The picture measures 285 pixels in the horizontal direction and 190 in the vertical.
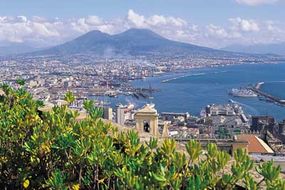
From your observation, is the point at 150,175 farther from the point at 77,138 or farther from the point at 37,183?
the point at 37,183

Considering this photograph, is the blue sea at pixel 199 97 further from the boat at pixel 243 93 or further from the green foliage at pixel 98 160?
the green foliage at pixel 98 160

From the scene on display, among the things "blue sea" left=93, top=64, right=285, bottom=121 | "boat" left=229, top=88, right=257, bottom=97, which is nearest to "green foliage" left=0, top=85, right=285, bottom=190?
"blue sea" left=93, top=64, right=285, bottom=121

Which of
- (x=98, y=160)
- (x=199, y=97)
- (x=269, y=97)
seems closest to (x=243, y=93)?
(x=269, y=97)

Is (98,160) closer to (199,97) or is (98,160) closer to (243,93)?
(199,97)

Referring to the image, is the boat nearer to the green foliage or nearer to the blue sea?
the blue sea

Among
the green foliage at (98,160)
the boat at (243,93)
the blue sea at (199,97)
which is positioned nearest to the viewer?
the green foliage at (98,160)

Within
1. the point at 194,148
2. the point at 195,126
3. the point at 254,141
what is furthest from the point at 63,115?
the point at 195,126

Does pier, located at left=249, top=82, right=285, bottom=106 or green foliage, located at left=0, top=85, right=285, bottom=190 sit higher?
green foliage, located at left=0, top=85, right=285, bottom=190

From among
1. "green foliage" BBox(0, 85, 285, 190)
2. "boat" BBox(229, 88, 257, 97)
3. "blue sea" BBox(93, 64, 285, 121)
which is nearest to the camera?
"green foliage" BBox(0, 85, 285, 190)

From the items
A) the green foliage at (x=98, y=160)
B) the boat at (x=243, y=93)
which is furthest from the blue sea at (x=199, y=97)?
the green foliage at (x=98, y=160)
